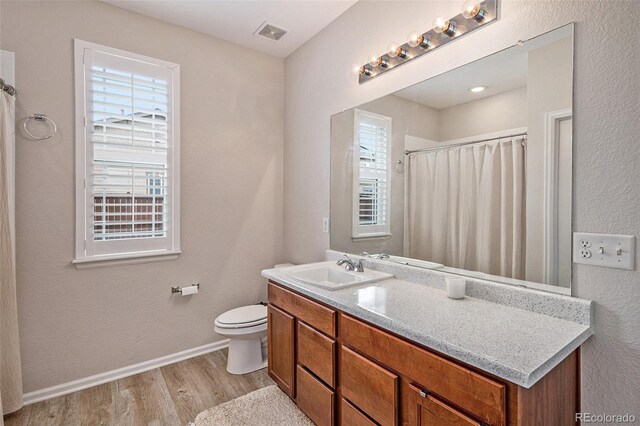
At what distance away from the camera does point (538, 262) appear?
1362 millimetres

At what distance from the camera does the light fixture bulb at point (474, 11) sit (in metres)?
1.50

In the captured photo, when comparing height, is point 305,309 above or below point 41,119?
below

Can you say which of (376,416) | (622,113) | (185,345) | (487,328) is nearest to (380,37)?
(622,113)

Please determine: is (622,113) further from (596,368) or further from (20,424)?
(20,424)

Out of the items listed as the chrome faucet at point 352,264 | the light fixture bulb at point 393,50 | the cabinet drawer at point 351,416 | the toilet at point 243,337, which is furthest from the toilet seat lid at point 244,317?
the light fixture bulb at point 393,50

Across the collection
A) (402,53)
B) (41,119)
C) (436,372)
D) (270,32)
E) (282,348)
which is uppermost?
(270,32)

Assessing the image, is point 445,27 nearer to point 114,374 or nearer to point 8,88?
point 8,88

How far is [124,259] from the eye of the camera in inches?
92.5

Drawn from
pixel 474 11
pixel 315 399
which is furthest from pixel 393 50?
pixel 315 399

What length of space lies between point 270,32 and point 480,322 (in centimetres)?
259

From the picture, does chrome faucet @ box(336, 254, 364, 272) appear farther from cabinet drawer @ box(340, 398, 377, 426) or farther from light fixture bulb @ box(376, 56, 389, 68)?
light fixture bulb @ box(376, 56, 389, 68)

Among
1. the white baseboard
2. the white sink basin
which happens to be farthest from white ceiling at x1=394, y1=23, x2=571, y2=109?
the white baseboard

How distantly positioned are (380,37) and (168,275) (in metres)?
2.37
